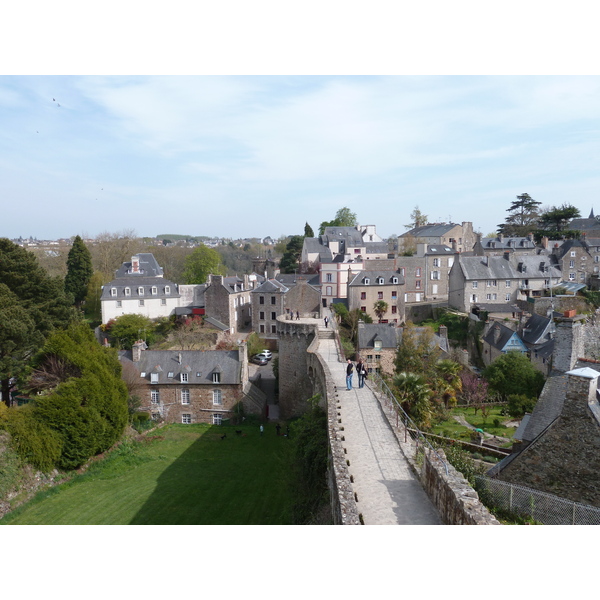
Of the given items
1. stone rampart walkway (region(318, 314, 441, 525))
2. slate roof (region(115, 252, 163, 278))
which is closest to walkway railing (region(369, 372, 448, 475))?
stone rampart walkway (region(318, 314, 441, 525))

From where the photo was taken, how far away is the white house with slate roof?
39969 mm

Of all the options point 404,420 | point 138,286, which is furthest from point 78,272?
point 404,420

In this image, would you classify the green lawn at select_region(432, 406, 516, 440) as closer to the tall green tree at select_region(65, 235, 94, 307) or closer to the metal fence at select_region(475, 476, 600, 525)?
the metal fence at select_region(475, 476, 600, 525)

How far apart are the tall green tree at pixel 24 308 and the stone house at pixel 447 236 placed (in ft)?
135

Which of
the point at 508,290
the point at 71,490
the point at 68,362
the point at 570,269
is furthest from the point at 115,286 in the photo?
the point at 570,269

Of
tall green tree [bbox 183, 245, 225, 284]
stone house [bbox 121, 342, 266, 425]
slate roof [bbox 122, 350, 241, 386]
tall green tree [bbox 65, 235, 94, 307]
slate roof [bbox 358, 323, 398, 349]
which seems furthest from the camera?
tall green tree [bbox 183, 245, 225, 284]

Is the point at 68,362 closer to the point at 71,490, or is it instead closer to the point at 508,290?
the point at 71,490

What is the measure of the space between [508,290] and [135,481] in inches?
1402

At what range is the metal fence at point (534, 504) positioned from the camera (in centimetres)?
948

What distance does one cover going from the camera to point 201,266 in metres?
53.3

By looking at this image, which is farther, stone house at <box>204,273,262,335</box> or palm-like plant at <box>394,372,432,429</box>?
stone house at <box>204,273,262,335</box>

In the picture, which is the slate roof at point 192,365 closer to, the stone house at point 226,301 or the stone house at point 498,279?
the stone house at point 226,301

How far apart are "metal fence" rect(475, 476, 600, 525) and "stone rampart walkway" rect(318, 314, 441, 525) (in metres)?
2.15

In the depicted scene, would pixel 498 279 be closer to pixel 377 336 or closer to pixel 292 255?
pixel 377 336
